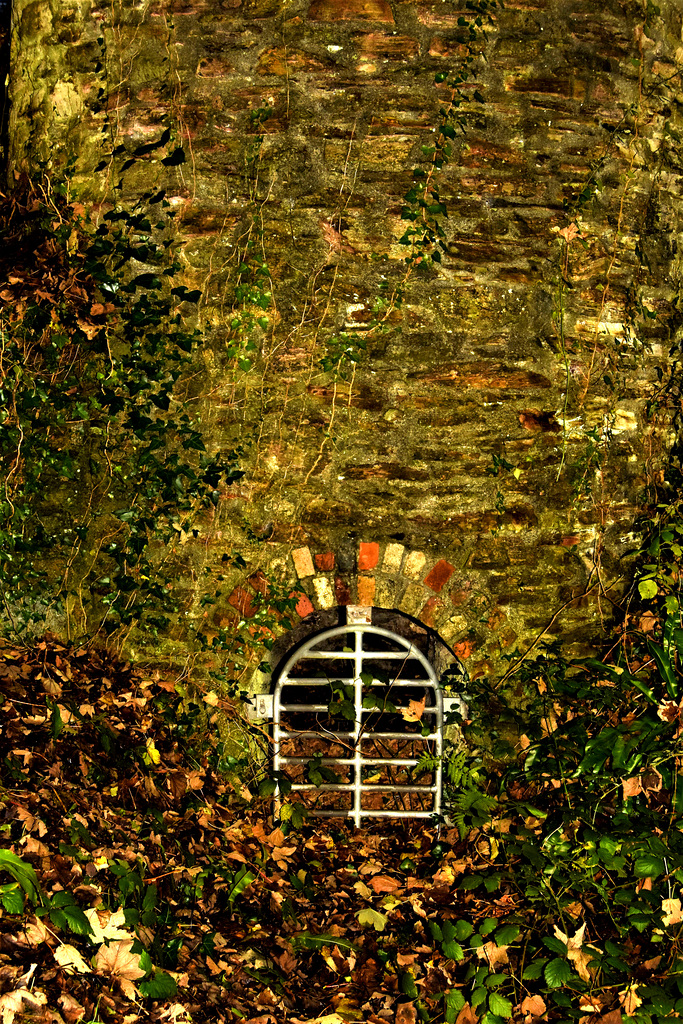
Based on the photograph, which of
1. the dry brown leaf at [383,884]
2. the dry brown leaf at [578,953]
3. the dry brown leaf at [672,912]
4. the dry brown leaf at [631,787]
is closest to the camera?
the dry brown leaf at [578,953]

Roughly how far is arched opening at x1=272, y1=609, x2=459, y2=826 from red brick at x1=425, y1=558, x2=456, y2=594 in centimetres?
31

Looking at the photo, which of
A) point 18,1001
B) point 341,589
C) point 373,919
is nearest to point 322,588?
point 341,589

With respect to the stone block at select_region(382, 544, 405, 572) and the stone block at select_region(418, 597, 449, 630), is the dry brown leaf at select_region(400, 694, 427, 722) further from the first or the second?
the stone block at select_region(382, 544, 405, 572)

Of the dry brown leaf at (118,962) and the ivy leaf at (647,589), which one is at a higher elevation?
the ivy leaf at (647,589)

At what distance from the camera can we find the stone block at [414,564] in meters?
3.82

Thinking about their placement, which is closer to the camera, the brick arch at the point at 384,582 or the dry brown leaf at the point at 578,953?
the dry brown leaf at the point at 578,953

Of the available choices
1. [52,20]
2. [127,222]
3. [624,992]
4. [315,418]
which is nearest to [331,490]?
[315,418]

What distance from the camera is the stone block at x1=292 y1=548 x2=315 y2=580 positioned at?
12.4 feet

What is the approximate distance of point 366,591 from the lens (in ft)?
12.5

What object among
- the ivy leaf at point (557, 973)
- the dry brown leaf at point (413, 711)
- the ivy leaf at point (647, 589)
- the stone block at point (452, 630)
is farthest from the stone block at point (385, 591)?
the ivy leaf at point (557, 973)

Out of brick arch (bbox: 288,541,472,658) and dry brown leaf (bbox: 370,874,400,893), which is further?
brick arch (bbox: 288,541,472,658)

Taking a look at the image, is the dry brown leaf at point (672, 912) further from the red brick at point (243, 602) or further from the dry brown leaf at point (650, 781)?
the red brick at point (243, 602)

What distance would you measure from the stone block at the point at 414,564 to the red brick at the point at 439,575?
0.17ft

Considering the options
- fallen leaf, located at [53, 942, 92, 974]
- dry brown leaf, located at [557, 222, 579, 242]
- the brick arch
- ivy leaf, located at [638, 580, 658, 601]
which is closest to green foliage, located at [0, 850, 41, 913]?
fallen leaf, located at [53, 942, 92, 974]
